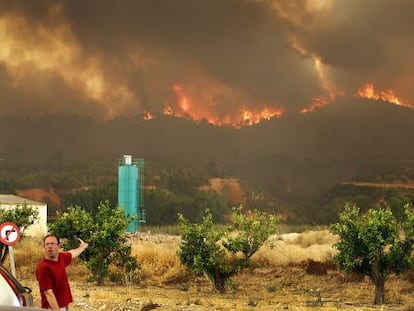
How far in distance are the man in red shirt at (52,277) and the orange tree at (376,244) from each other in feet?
42.3

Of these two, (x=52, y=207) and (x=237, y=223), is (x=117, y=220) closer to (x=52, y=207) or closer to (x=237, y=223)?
(x=237, y=223)

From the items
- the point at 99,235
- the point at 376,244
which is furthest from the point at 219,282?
the point at 376,244

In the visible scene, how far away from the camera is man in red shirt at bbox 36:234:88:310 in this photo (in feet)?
27.5

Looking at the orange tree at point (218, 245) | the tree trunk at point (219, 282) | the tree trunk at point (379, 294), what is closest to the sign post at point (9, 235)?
the orange tree at point (218, 245)

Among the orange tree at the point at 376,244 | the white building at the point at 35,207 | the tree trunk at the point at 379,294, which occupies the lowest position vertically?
the tree trunk at the point at 379,294

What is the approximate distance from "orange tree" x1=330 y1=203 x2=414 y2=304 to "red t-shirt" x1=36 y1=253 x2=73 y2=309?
42.2ft

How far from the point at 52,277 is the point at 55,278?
4cm

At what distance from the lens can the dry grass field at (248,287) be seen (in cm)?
1972

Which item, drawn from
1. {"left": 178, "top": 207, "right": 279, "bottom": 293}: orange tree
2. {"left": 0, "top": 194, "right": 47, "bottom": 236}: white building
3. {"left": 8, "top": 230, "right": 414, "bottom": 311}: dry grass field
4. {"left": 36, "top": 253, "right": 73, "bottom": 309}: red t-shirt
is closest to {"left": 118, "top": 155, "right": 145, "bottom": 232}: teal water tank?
{"left": 0, "top": 194, "right": 47, "bottom": 236}: white building

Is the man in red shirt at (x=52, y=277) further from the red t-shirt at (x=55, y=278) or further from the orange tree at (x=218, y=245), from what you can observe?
the orange tree at (x=218, y=245)

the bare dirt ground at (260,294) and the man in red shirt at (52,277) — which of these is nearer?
the man in red shirt at (52,277)

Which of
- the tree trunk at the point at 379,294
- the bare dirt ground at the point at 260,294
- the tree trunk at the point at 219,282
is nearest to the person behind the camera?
the bare dirt ground at the point at 260,294

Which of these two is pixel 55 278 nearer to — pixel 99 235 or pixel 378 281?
pixel 378 281

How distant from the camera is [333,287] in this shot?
2555 centimetres
